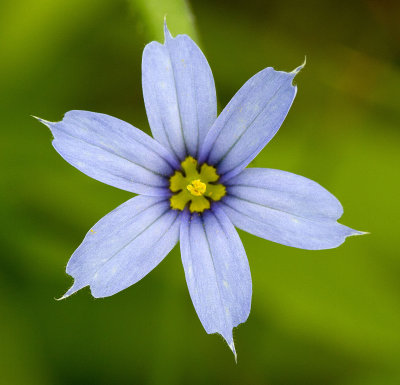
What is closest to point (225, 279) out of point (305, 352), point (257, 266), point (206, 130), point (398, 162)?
point (206, 130)

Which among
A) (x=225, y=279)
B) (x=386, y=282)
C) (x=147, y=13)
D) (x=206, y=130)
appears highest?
(x=147, y=13)

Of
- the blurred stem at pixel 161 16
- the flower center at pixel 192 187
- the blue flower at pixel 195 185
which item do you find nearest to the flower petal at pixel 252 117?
the blue flower at pixel 195 185

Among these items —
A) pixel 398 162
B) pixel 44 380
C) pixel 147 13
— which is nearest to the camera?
pixel 147 13

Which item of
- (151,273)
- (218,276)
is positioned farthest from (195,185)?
(151,273)

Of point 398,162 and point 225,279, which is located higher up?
point 398,162

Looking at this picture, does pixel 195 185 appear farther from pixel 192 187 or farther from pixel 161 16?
pixel 161 16

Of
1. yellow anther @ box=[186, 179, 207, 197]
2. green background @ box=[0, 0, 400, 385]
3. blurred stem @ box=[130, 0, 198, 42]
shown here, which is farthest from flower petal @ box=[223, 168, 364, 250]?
green background @ box=[0, 0, 400, 385]

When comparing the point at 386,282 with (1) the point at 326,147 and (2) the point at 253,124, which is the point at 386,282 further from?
(2) the point at 253,124
